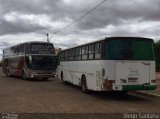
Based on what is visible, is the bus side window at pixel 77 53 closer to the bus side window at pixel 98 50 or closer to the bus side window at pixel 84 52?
the bus side window at pixel 84 52

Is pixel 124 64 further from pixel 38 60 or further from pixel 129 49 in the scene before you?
pixel 38 60

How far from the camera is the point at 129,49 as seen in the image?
18.2 meters

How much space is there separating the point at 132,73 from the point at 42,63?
17.6m

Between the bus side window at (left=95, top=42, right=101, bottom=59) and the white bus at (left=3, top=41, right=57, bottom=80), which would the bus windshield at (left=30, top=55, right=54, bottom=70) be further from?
the bus side window at (left=95, top=42, right=101, bottom=59)

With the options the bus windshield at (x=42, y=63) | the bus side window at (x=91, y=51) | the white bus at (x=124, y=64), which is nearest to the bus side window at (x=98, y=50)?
the white bus at (x=124, y=64)

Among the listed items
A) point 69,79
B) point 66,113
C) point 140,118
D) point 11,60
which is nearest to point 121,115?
point 140,118

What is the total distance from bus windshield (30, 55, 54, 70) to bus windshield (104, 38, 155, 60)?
55.8 ft

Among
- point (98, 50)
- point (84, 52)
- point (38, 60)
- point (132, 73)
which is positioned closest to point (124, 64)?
point (132, 73)

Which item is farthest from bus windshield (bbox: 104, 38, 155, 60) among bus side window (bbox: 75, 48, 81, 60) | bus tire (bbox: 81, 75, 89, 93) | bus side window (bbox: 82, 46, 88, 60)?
bus side window (bbox: 75, 48, 81, 60)

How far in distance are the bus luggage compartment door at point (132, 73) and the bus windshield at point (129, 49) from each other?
0.89 feet

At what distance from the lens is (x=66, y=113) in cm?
1323

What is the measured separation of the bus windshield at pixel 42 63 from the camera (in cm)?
3431

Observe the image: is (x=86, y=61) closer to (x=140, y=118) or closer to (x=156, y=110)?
(x=156, y=110)

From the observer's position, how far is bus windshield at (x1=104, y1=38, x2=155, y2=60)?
1795 centimetres
